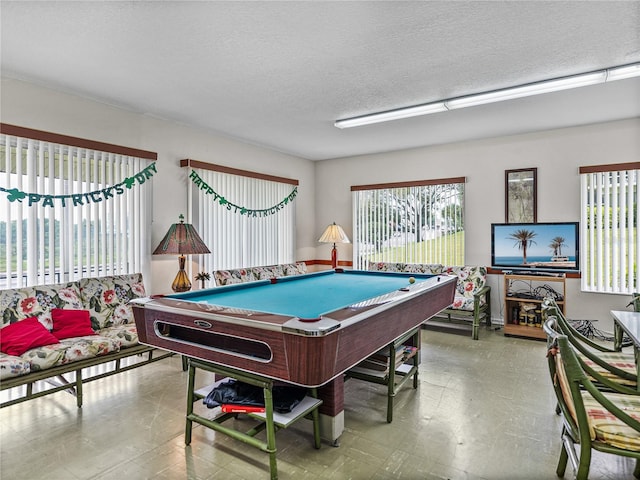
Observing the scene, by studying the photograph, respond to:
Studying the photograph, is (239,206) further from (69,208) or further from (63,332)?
(63,332)

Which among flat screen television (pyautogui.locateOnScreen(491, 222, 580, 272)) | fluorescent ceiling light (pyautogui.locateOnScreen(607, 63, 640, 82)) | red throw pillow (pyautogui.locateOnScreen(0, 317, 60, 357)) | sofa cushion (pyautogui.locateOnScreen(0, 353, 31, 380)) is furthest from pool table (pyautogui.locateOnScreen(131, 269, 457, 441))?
flat screen television (pyautogui.locateOnScreen(491, 222, 580, 272))

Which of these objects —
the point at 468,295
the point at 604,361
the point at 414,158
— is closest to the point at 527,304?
the point at 468,295

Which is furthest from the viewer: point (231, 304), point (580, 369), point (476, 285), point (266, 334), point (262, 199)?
point (262, 199)

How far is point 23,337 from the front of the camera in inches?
105

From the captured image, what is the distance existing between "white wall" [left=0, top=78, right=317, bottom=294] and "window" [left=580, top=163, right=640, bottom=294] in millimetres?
4445

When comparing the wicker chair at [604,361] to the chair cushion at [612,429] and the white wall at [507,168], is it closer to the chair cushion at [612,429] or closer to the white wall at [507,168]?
the chair cushion at [612,429]

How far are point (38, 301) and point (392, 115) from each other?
3.88 m

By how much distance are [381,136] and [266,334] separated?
13.3ft

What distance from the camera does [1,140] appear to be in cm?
310

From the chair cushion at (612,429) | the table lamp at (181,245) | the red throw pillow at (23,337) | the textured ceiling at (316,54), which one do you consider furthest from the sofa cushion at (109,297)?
the chair cushion at (612,429)

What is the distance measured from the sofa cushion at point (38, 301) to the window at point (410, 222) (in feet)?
14.4

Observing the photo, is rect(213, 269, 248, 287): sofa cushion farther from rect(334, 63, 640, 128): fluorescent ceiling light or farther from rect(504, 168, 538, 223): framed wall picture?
rect(504, 168, 538, 223): framed wall picture

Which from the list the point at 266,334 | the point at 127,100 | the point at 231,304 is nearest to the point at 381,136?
the point at 127,100

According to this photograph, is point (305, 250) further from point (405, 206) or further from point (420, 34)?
point (420, 34)
